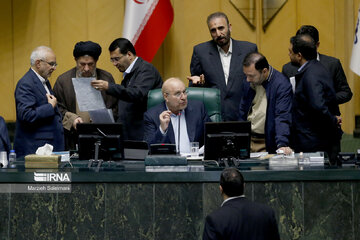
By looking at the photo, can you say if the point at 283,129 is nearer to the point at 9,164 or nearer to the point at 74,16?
the point at 9,164

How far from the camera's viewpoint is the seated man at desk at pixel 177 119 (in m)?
6.97

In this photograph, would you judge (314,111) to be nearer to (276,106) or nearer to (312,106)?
(312,106)

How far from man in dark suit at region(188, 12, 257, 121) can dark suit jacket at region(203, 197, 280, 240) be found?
316cm

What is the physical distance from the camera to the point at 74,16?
9.50 m

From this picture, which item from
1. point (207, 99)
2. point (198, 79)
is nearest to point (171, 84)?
point (207, 99)

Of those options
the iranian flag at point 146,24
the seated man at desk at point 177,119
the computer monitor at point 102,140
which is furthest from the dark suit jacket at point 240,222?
the iranian flag at point 146,24

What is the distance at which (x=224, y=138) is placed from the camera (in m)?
6.24

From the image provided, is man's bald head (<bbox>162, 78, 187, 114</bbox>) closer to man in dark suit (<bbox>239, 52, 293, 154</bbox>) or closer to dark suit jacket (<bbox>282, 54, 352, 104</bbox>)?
man in dark suit (<bbox>239, 52, 293, 154</bbox>)

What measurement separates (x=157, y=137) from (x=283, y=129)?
1.10 metres

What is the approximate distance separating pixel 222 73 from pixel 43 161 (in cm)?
233

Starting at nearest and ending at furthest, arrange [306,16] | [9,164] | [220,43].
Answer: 1. [9,164]
2. [220,43]
3. [306,16]

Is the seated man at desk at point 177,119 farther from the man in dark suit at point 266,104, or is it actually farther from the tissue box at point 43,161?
the tissue box at point 43,161

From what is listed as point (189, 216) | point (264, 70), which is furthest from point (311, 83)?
point (189, 216)

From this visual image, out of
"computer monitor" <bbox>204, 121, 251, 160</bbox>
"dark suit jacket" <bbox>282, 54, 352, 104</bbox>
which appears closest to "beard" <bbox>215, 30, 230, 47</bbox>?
"dark suit jacket" <bbox>282, 54, 352, 104</bbox>
